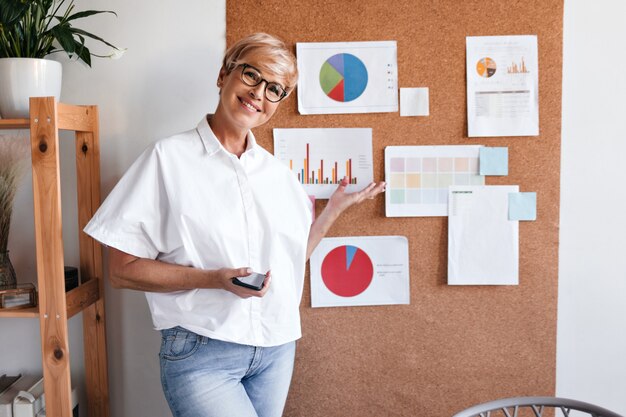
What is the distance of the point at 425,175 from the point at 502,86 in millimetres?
375

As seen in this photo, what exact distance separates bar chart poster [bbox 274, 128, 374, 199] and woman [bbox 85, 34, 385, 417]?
32 centimetres

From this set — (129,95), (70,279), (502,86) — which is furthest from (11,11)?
(502,86)

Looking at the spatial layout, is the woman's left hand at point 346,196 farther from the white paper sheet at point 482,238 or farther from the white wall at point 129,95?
the white wall at point 129,95

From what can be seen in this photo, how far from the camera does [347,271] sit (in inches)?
69.6

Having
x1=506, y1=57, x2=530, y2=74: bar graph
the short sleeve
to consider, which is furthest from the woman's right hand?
x1=506, y1=57, x2=530, y2=74: bar graph

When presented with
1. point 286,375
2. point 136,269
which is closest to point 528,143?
point 286,375

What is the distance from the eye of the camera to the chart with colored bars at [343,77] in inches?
67.6

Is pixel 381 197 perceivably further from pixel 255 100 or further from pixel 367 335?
pixel 255 100

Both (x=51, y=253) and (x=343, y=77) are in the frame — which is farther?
(x=343, y=77)

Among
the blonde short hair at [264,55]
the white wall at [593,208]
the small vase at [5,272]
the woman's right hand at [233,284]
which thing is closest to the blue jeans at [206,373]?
the woman's right hand at [233,284]

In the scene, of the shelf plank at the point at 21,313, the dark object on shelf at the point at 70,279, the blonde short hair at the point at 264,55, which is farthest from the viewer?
the dark object on shelf at the point at 70,279

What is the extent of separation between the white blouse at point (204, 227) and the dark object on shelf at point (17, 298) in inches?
15.5

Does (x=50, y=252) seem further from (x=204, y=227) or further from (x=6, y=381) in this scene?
(x=6, y=381)

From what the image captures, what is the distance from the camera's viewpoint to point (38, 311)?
1.43 meters
